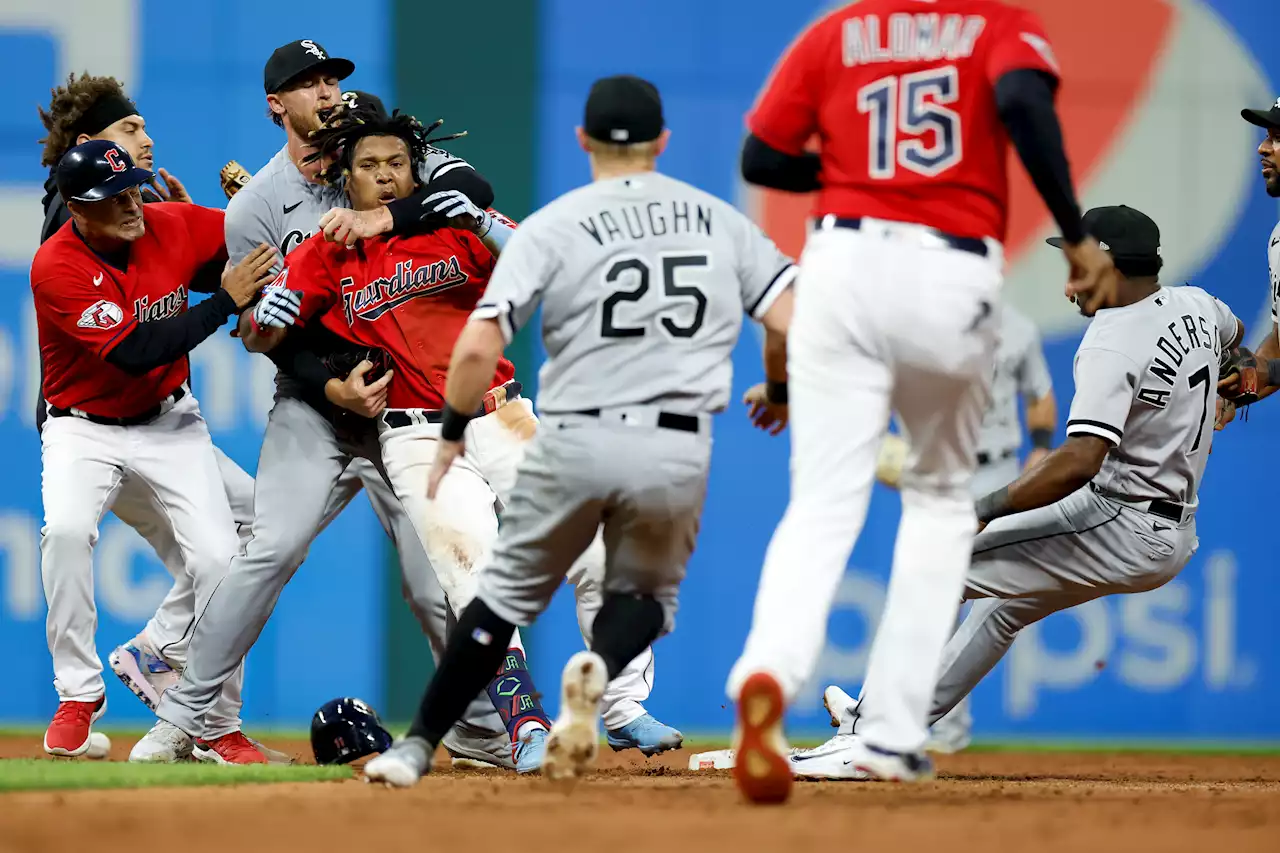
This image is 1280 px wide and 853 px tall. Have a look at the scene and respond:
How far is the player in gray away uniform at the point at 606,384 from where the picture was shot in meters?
4.05

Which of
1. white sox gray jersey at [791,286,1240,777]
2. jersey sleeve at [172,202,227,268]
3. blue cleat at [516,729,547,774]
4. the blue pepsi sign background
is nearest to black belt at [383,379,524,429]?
blue cleat at [516,729,547,774]

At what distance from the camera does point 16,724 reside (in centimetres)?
835

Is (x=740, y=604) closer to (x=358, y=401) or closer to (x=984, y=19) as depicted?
(x=358, y=401)

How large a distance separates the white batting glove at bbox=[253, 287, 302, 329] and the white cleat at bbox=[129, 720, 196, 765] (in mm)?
1450

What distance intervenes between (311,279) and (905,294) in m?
2.39

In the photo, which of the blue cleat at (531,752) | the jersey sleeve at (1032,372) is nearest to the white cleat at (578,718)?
the blue cleat at (531,752)

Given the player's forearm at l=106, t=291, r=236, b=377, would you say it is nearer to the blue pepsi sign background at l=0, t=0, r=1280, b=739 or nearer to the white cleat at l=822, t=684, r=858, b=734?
the white cleat at l=822, t=684, r=858, b=734

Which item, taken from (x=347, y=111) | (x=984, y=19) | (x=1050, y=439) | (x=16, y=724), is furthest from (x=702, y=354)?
(x=16, y=724)

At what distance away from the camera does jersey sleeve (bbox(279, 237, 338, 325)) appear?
17.7 feet

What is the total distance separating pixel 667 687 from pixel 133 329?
3919mm

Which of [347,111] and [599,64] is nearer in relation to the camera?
[347,111]

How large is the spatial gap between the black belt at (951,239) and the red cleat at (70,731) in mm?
3466

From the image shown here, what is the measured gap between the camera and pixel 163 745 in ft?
18.4

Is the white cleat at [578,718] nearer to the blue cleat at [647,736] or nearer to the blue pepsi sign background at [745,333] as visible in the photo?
the blue cleat at [647,736]
